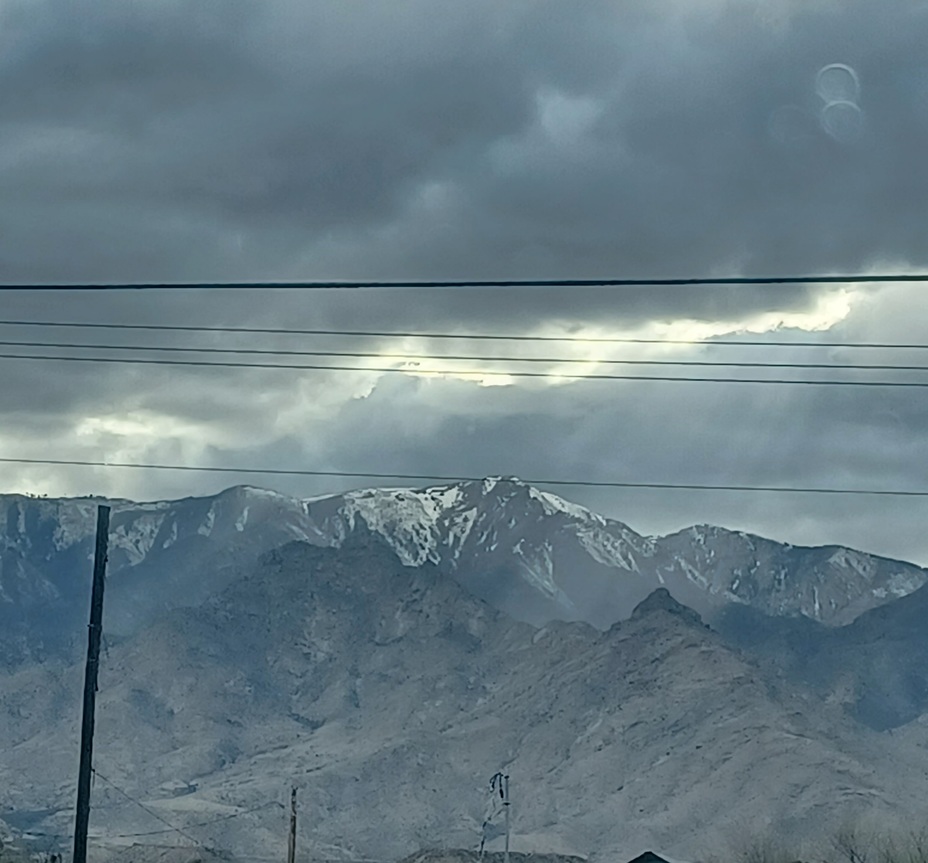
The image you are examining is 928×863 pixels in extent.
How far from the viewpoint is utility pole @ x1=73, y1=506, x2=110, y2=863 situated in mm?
34000

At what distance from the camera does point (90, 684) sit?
35.5 metres

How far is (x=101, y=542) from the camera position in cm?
3603

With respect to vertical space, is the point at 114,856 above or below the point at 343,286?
above

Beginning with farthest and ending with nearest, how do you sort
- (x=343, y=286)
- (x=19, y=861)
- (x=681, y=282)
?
(x=19, y=861), (x=343, y=286), (x=681, y=282)

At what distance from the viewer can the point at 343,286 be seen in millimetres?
24297

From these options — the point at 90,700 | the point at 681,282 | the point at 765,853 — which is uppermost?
the point at 765,853

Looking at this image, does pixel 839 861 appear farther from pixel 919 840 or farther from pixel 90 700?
pixel 90 700

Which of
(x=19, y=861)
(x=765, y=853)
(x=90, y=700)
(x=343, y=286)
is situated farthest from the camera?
(x=765, y=853)

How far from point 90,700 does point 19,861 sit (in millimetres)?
110353

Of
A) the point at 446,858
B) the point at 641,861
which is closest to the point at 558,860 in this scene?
the point at 446,858

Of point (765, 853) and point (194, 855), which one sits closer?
point (765, 853)

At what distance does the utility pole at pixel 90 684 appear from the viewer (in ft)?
112

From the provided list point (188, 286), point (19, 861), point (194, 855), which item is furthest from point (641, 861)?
point (194, 855)

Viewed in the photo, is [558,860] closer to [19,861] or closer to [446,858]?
[446,858]
